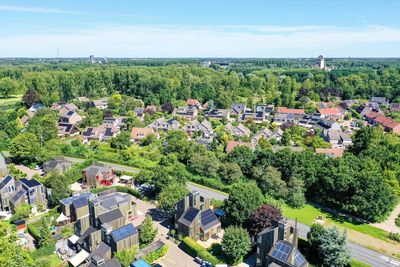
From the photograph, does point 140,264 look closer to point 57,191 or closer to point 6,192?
point 57,191

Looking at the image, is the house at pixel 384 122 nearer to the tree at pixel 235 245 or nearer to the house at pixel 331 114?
the house at pixel 331 114

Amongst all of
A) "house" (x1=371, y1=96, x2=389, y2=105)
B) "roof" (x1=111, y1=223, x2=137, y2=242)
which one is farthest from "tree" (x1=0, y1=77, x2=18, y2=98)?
"house" (x1=371, y1=96, x2=389, y2=105)

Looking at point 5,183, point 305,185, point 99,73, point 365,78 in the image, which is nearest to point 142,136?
point 5,183

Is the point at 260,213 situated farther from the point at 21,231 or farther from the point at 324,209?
the point at 21,231

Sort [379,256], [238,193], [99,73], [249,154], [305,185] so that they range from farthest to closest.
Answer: [99,73]
[249,154]
[305,185]
[238,193]
[379,256]

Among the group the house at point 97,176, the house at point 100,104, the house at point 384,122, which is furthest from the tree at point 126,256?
the house at point 100,104

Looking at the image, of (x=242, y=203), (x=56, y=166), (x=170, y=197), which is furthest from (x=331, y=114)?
(x=56, y=166)

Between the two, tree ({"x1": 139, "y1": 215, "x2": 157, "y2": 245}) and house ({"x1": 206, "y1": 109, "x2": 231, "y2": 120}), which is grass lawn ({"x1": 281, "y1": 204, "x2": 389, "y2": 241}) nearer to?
tree ({"x1": 139, "y1": 215, "x2": 157, "y2": 245})
